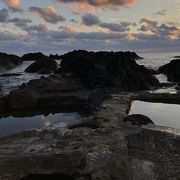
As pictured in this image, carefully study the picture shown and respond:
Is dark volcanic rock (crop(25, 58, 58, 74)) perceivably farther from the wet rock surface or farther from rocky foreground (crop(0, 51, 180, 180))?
the wet rock surface

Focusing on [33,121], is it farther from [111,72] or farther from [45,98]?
[111,72]

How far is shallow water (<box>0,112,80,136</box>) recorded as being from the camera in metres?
22.2

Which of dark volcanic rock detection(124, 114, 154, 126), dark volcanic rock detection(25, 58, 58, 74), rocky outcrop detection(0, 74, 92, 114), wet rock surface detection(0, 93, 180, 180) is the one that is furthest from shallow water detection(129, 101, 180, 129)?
dark volcanic rock detection(25, 58, 58, 74)

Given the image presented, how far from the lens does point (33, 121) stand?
78.6 ft

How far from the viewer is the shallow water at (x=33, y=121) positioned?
72.7 ft

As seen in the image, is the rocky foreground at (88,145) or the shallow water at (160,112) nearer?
the rocky foreground at (88,145)

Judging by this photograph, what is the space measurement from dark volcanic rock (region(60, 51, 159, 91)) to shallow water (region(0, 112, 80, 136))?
10.7m

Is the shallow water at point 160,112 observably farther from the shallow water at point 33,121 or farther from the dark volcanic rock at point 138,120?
the shallow water at point 33,121

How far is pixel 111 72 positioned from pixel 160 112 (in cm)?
1407

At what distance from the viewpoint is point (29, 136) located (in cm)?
1736

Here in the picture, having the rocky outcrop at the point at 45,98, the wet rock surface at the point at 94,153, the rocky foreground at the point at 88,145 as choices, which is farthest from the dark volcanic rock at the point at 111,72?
the wet rock surface at the point at 94,153

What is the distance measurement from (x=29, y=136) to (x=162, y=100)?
15.8 meters

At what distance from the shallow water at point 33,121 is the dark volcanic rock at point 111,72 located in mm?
10651

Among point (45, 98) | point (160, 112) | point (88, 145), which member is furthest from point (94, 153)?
point (45, 98)
